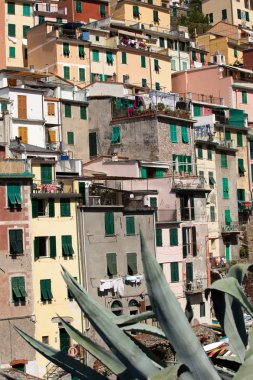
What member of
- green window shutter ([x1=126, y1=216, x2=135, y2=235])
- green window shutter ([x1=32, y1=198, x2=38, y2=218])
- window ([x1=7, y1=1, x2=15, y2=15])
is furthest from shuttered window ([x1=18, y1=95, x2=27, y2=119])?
window ([x1=7, y1=1, x2=15, y2=15])

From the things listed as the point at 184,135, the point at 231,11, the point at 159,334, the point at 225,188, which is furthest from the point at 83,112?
the point at 231,11

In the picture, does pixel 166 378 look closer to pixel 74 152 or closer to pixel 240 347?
pixel 240 347

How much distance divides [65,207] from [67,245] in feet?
6.27

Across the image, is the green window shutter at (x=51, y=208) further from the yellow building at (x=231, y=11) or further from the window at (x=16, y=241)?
the yellow building at (x=231, y=11)

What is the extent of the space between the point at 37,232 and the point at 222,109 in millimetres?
28455

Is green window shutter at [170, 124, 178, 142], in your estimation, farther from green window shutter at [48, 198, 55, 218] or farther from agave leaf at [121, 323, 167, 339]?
agave leaf at [121, 323, 167, 339]

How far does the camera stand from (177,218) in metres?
56.7

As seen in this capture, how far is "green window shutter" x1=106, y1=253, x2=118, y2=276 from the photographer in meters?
49.8

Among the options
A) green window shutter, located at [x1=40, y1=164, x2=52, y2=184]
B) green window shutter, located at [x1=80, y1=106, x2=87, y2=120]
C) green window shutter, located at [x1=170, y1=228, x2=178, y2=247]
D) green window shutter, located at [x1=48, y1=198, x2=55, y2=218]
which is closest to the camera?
green window shutter, located at [x1=48, y1=198, x2=55, y2=218]

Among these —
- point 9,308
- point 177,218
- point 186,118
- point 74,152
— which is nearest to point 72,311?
point 9,308

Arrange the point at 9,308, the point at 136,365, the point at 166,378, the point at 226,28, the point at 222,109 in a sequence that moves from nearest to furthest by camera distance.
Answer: the point at 166,378 < the point at 136,365 < the point at 9,308 < the point at 222,109 < the point at 226,28

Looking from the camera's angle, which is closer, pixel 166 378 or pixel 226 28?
pixel 166 378

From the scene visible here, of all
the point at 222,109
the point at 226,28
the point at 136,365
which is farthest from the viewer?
the point at 226,28

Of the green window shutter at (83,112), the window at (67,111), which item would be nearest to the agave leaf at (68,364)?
the window at (67,111)
